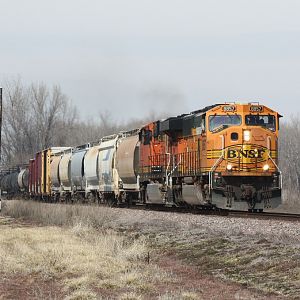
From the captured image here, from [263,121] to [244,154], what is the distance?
1455mm

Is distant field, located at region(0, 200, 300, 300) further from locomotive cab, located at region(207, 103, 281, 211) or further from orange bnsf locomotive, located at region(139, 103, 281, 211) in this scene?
orange bnsf locomotive, located at region(139, 103, 281, 211)

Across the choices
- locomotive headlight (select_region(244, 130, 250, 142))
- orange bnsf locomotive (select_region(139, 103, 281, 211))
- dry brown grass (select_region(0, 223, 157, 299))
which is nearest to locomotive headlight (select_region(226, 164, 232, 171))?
orange bnsf locomotive (select_region(139, 103, 281, 211))

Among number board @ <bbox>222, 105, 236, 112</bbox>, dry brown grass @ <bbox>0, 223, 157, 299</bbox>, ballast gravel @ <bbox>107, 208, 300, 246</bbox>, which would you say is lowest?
dry brown grass @ <bbox>0, 223, 157, 299</bbox>

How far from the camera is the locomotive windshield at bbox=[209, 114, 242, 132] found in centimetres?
1923

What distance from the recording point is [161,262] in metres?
11.9

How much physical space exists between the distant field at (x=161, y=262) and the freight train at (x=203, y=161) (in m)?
2.29

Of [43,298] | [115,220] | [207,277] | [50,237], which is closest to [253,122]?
[115,220]

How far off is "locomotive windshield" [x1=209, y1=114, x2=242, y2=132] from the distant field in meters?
3.43

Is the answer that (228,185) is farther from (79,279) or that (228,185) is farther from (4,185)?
(4,185)

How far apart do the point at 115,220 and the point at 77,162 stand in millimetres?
13892

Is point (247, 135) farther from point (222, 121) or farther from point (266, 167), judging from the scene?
point (266, 167)

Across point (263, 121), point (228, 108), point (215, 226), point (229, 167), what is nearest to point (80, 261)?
point (215, 226)

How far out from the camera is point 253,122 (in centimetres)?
1945

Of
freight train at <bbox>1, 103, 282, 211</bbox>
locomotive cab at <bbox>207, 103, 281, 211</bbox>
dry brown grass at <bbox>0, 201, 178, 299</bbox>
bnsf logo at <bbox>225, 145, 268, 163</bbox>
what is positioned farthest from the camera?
bnsf logo at <bbox>225, 145, 268, 163</bbox>
